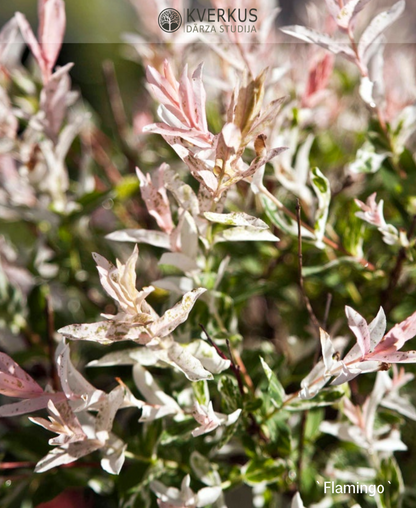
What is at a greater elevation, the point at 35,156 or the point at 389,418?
the point at 35,156

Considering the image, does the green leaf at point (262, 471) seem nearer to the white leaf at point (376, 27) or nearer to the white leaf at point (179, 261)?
the white leaf at point (179, 261)

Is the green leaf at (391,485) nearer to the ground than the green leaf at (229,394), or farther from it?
nearer to the ground

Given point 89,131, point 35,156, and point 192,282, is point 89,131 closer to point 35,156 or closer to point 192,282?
point 35,156

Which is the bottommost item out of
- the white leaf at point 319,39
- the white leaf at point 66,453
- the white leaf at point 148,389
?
the white leaf at point 66,453

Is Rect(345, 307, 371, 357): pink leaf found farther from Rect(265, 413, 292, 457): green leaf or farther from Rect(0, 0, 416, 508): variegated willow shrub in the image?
Rect(265, 413, 292, 457): green leaf

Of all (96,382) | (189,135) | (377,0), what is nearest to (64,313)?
(96,382)

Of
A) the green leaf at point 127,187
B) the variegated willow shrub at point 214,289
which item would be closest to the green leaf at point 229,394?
the variegated willow shrub at point 214,289
